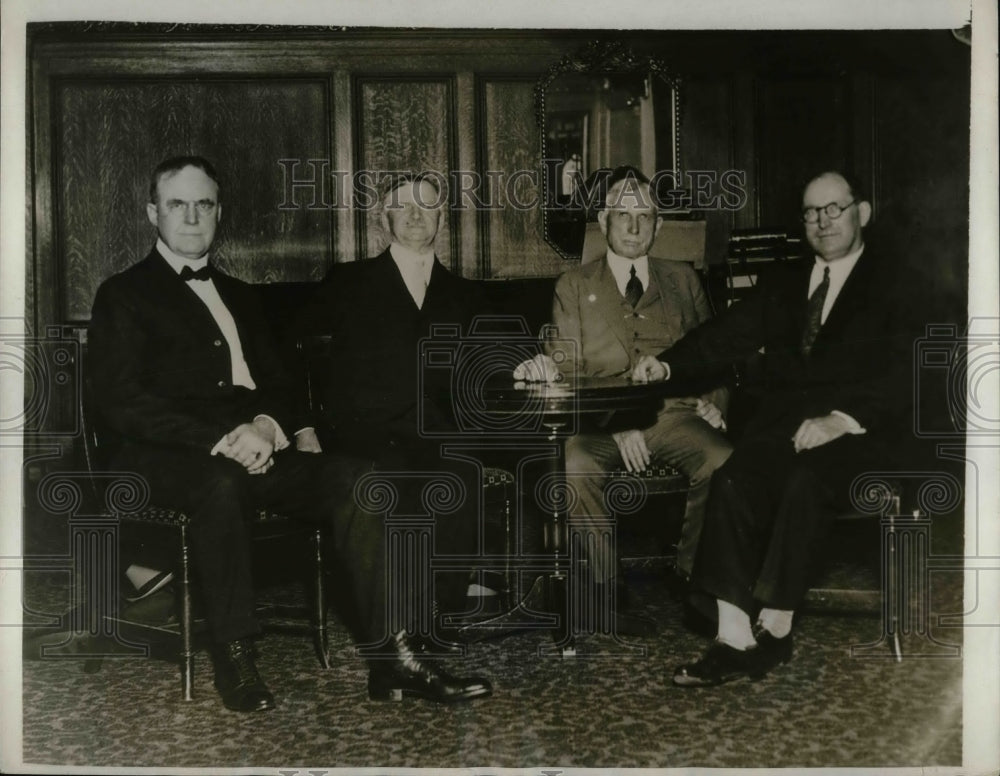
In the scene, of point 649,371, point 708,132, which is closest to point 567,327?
point 649,371

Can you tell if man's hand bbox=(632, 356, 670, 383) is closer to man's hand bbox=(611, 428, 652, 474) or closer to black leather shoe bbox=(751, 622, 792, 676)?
man's hand bbox=(611, 428, 652, 474)

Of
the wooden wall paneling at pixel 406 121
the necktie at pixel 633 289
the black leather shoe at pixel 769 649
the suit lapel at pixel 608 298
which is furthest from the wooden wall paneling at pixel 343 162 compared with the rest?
the black leather shoe at pixel 769 649

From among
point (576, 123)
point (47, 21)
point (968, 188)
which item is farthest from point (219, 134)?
point (968, 188)

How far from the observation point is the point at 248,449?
102 inches

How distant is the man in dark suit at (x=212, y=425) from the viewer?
2.46 m

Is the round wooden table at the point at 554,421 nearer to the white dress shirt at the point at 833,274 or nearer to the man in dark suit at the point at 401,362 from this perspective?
the man in dark suit at the point at 401,362

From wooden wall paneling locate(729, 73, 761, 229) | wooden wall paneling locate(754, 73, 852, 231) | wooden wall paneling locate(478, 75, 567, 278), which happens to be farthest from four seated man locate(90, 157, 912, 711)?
wooden wall paneling locate(729, 73, 761, 229)

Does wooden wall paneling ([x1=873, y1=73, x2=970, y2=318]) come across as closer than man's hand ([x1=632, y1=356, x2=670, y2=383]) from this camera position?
Yes

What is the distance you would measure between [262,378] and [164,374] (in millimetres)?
274

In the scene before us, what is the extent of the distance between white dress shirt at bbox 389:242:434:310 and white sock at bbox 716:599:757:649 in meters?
1.25

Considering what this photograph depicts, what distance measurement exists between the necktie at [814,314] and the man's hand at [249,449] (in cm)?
153

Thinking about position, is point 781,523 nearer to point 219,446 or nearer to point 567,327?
point 567,327
